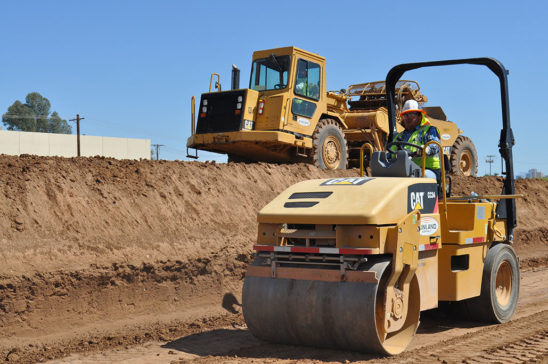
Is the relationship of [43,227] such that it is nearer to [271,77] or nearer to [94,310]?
[94,310]

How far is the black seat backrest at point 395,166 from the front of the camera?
6855 millimetres

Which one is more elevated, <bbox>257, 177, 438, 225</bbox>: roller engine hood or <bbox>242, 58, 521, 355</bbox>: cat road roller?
<bbox>257, 177, 438, 225</bbox>: roller engine hood

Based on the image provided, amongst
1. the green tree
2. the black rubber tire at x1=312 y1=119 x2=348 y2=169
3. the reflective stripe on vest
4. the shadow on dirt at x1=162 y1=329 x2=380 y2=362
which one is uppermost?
the green tree

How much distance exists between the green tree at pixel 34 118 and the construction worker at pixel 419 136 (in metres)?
77.3

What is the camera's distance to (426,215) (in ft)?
21.4

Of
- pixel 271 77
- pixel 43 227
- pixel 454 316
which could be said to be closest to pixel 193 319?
pixel 43 227

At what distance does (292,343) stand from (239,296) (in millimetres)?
3429

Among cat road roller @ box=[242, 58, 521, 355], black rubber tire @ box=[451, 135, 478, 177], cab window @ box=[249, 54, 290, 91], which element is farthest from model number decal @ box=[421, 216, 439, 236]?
black rubber tire @ box=[451, 135, 478, 177]

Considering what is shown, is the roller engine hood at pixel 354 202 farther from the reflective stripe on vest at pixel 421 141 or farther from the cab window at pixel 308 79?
the cab window at pixel 308 79

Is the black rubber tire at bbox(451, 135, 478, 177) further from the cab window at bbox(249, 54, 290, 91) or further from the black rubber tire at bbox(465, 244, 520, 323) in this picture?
the black rubber tire at bbox(465, 244, 520, 323)

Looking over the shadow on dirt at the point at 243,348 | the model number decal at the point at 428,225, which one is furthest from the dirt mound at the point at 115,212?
the model number decal at the point at 428,225

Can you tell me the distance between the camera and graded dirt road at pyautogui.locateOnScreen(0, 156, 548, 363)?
6711 millimetres

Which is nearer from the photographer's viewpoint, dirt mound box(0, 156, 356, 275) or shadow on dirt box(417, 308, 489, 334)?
shadow on dirt box(417, 308, 489, 334)

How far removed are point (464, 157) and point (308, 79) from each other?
838cm
